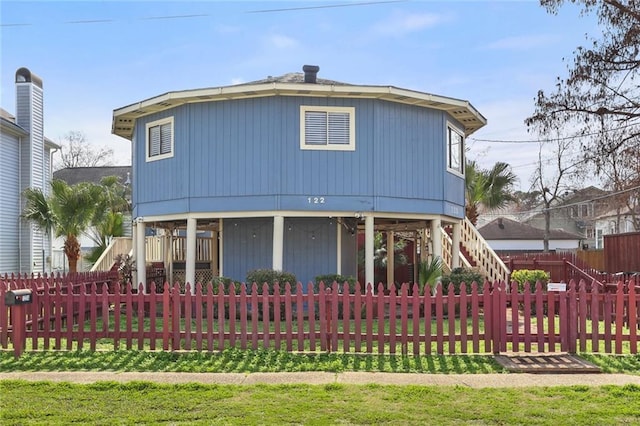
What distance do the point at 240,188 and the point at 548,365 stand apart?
9.49 meters

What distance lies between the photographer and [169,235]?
22.0 metres

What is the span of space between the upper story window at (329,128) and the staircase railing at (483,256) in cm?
679

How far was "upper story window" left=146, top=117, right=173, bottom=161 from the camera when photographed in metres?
17.5

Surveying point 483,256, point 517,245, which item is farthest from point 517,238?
point 483,256

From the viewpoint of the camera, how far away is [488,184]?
104ft

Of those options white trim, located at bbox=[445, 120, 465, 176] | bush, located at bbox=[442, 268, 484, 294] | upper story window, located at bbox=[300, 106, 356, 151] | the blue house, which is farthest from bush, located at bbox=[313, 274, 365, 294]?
white trim, located at bbox=[445, 120, 465, 176]

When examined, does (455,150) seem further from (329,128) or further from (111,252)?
(111,252)

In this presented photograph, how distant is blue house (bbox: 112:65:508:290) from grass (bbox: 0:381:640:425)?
8.43 meters

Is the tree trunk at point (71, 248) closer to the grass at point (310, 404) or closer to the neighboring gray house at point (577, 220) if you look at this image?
the grass at point (310, 404)

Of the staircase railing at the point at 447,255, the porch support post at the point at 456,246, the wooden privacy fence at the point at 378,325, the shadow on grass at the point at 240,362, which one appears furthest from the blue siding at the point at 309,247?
the shadow on grass at the point at 240,362

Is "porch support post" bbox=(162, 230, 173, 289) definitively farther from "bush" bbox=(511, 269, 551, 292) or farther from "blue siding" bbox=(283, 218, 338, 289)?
"bush" bbox=(511, 269, 551, 292)

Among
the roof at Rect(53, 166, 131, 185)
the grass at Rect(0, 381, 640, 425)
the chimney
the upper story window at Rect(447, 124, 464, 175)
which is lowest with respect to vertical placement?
the grass at Rect(0, 381, 640, 425)

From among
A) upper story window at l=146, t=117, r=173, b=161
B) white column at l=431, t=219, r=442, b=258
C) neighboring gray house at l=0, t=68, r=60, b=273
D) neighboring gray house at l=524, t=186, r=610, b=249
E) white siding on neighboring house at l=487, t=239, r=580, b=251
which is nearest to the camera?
upper story window at l=146, t=117, r=173, b=161

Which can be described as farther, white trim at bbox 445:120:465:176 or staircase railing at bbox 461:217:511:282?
staircase railing at bbox 461:217:511:282
